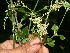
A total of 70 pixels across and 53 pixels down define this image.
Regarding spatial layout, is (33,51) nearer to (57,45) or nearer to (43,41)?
(43,41)

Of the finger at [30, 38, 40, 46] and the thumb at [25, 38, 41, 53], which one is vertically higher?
the finger at [30, 38, 40, 46]

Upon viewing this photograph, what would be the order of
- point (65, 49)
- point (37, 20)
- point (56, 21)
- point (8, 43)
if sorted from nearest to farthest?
point (37, 20) → point (8, 43) → point (65, 49) → point (56, 21)

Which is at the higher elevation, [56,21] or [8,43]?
[56,21]

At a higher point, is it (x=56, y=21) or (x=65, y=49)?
(x=56, y=21)

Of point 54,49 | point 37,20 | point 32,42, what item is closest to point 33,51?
point 32,42

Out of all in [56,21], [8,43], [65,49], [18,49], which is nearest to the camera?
[18,49]

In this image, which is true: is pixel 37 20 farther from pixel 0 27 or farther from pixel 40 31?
pixel 0 27

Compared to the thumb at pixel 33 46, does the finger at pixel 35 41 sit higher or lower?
higher

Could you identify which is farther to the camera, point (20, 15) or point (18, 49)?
point (20, 15)

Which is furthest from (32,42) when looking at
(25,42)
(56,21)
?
(56,21)
